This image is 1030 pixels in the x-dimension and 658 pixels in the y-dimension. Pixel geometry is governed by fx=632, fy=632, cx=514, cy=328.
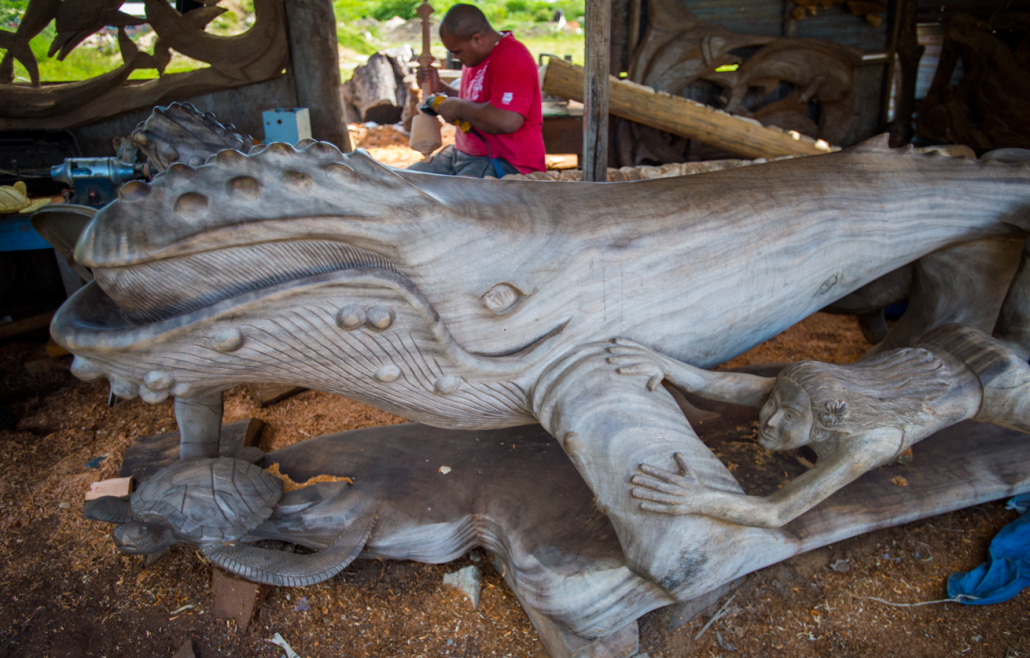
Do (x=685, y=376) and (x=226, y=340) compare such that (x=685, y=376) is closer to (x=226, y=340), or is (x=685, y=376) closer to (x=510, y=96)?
(x=226, y=340)

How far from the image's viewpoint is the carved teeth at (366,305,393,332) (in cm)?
133

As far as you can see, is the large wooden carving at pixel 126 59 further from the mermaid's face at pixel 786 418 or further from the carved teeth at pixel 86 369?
the mermaid's face at pixel 786 418

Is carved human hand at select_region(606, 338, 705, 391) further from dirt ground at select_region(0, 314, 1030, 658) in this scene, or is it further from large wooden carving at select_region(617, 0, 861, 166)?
large wooden carving at select_region(617, 0, 861, 166)

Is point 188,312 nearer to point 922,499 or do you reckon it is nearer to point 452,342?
point 452,342

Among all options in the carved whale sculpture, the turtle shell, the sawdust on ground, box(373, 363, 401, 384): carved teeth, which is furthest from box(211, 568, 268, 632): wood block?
the sawdust on ground

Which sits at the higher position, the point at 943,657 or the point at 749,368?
the point at 749,368

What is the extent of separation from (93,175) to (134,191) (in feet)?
6.01

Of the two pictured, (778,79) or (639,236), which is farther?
(778,79)

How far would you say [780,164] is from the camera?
6.04 ft

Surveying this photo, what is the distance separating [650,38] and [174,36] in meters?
3.31

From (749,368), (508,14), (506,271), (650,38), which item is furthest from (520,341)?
(508,14)

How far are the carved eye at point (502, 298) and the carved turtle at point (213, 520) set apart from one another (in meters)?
0.77

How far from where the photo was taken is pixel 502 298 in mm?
1459

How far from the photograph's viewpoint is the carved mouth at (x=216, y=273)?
4.14 ft
